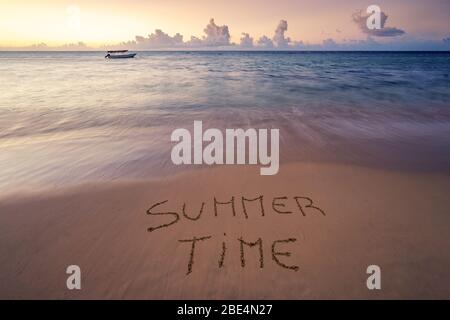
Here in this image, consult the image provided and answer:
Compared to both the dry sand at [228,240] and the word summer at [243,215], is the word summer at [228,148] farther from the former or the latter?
the word summer at [243,215]

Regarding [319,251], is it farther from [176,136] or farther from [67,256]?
[176,136]

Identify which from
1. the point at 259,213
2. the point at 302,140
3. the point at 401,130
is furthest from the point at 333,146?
the point at 259,213

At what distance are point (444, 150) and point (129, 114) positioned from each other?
9748mm

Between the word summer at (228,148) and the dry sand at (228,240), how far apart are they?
3.32 feet

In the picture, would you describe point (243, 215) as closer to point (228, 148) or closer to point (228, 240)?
point (228, 240)

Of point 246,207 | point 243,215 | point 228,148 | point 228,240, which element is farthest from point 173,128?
point 228,240

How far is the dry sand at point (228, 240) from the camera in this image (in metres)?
3.11

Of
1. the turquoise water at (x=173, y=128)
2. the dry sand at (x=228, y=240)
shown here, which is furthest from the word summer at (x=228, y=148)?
the dry sand at (x=228, y=240)

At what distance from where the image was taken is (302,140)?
7875 millimetres

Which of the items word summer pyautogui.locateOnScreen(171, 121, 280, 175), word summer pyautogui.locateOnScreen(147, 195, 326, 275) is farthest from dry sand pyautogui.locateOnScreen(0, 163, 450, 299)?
word summer pyautogui.locateOnScreen(171, 121, 280, 175)

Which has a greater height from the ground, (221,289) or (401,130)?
(401,130)

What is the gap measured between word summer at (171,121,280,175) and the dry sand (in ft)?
3.32

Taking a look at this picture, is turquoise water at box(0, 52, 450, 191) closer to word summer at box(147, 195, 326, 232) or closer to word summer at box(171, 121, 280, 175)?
word summer at box(171, 121, 280, 175)

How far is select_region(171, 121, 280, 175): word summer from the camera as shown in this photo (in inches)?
250
